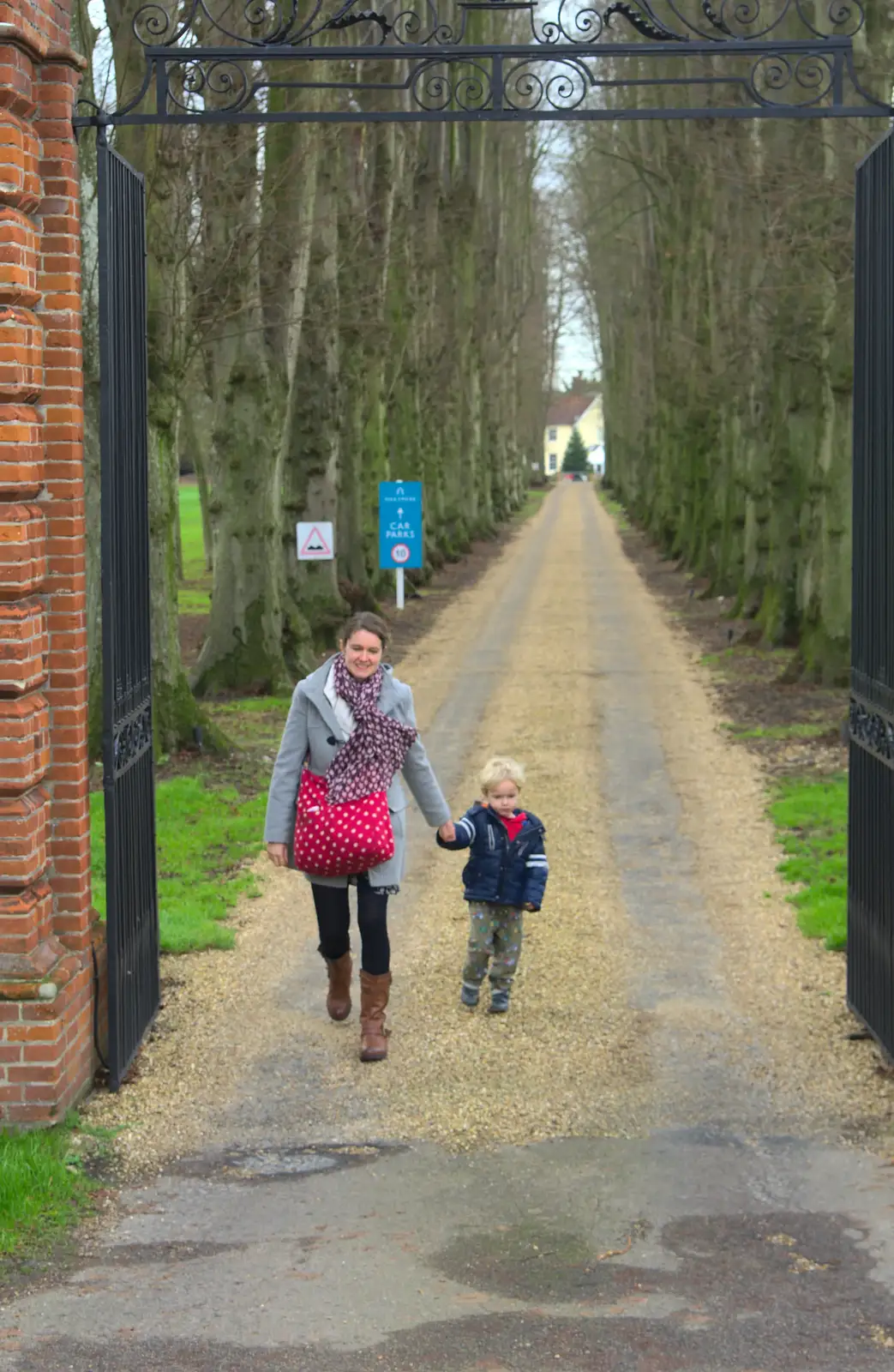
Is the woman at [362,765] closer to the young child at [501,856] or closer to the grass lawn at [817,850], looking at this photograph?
the young child at [501,856]

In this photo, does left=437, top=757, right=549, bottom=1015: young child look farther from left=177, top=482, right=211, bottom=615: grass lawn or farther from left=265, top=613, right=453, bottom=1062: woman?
left=177, top=482, right=211, bottom=615: grass lawn

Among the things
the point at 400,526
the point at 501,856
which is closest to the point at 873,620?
the point at 501,856

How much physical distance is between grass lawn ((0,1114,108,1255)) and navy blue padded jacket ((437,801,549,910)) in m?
2.16

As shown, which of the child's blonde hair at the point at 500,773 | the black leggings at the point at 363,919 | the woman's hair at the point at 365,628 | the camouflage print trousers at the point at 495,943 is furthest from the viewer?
the camouflage print trousers at the point at 495,943

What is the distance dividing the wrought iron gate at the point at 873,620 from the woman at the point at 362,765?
6.03 feet

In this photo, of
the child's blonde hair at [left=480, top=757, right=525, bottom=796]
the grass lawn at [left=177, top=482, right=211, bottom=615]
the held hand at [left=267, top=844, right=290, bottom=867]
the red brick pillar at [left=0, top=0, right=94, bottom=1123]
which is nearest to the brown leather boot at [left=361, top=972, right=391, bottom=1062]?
the held hand at [left=267, top=844, right=290, bottom=867]

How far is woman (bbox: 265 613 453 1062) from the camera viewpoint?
749 centimetres

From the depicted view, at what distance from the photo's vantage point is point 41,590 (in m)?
6.87

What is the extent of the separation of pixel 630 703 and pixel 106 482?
13488mm

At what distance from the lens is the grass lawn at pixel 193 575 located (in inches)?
1278

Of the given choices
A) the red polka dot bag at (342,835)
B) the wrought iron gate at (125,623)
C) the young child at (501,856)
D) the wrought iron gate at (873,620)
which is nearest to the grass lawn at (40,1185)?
the wrought iron gate at (125,623)

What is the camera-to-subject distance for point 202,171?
1623 centimetres

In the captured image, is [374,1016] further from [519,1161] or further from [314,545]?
[314,545]

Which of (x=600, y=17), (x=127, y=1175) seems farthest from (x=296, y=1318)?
(x=600, y=17)
